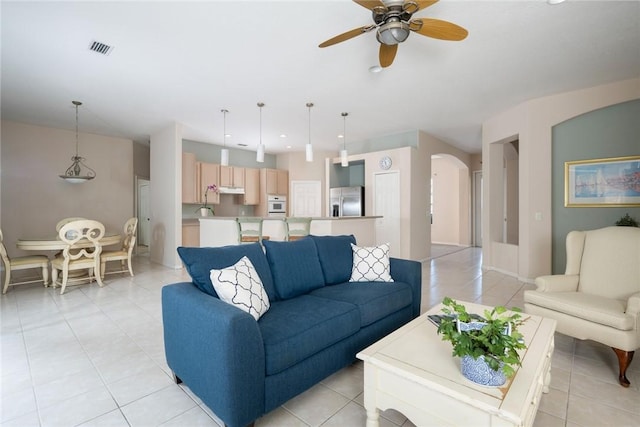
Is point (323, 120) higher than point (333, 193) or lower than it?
higher

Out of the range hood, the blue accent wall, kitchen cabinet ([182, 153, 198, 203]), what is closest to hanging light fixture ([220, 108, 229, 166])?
kitchen cabinet ([182, 153, 198, 203])

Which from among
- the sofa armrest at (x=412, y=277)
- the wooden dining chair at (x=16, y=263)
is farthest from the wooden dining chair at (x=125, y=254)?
the sofa armrest at (x=412, y=277)

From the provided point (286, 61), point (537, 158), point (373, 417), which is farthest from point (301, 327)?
point (537, 158)

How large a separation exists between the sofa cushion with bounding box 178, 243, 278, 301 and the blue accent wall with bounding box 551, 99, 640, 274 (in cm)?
453

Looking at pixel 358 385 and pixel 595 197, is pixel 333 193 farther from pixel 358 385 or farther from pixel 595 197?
pixel 358 385

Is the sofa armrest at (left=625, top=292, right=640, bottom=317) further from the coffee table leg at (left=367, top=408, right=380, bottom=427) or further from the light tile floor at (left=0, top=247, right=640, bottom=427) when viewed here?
the coffee table leg at (left=367, top=408, right=380, bottom=427)

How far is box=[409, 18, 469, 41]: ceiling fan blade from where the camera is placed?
6.78ft

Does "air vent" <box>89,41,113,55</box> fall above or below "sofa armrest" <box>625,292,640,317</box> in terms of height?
above

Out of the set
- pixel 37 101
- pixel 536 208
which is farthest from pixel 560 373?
pixel 37 101

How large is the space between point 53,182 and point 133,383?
6.13m

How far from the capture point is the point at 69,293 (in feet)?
13.4

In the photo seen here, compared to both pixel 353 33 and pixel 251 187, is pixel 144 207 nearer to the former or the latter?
pixel 251 187

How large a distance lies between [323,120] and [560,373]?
15.8 ft

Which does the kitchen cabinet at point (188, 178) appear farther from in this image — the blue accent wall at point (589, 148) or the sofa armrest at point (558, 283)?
the blue accent wall at point (589, 148)
